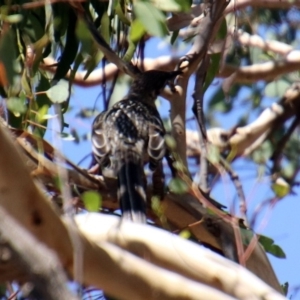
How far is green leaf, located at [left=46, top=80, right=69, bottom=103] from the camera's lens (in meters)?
3.89

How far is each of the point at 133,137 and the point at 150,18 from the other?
2.27 m

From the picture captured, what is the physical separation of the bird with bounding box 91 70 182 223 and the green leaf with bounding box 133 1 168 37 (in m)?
1.36

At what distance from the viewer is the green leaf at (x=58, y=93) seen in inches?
153

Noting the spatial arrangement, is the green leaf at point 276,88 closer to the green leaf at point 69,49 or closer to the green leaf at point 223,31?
the green leaf at point 223,31

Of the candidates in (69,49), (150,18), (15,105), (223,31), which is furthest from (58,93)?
(150,18)

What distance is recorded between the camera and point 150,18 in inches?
106

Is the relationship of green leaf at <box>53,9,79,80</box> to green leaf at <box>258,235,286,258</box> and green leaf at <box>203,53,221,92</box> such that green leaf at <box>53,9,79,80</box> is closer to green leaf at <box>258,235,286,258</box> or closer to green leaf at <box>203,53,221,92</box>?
green leaf at <box>203,53,221,92</box>

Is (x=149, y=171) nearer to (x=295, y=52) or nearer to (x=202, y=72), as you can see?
(x=202, y=72)

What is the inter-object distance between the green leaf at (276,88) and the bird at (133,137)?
1026 millimetres

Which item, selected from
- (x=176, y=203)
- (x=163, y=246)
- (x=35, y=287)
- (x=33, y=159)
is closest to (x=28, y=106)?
(x=33, y=159)

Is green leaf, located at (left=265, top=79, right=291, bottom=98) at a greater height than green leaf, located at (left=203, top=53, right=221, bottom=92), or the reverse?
green leaf, located at (left=203, top=53, right=221, bottom=92)

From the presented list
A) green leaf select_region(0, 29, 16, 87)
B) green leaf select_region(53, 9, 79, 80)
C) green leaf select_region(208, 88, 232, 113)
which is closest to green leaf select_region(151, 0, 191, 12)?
green leaf select_region(0, 29, 16, 87)

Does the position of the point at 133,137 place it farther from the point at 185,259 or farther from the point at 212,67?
the point at 185,259

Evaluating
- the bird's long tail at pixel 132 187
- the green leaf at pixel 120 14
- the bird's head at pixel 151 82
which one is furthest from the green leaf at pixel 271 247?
the bird's head at pixel 151 82
